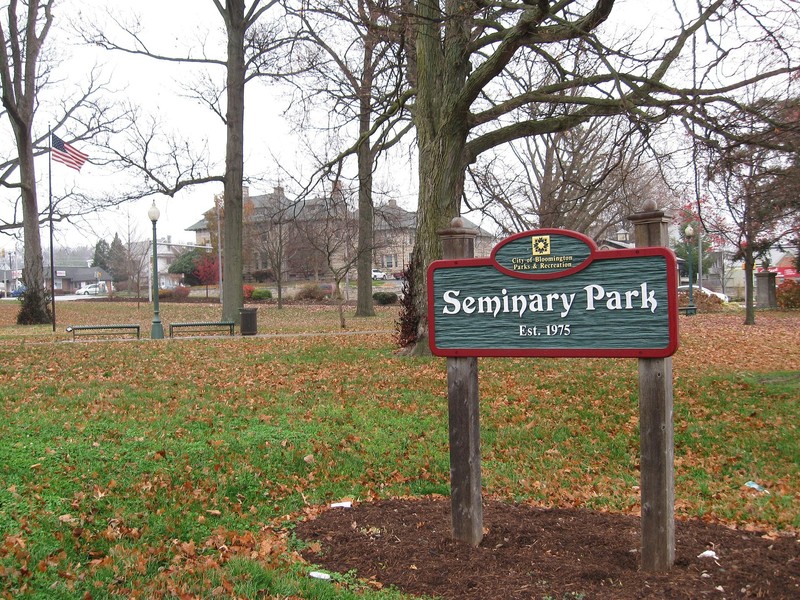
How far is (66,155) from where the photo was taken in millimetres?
22891

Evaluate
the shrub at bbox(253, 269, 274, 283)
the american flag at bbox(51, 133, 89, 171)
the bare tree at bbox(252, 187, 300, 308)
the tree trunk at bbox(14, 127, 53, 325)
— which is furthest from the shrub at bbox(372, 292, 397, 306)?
the shrub at bbox(253, 269, 274, 283)

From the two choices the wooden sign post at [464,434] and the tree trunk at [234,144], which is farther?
the tree trunk at [234,144]

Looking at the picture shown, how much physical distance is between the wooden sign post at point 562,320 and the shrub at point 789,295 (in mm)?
31675

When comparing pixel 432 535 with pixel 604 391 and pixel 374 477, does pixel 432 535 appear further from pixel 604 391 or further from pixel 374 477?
pixel 604 391

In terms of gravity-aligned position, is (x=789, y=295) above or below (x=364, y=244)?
below

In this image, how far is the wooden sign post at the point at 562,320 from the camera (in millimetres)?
4000

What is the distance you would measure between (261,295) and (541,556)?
45558 millimetres

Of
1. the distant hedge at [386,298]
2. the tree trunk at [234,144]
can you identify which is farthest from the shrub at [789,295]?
the tree trunk at [234,144]

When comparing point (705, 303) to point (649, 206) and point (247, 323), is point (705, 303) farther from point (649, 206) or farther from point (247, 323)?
point (649, 206)

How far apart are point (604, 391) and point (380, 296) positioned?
99.3ft

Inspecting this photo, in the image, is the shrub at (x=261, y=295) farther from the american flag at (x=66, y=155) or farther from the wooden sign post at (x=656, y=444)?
the wooden sign post at (x=656, y=444)

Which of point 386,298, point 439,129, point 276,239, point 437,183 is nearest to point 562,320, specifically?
point 437,183

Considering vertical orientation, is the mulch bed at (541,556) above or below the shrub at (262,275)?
below

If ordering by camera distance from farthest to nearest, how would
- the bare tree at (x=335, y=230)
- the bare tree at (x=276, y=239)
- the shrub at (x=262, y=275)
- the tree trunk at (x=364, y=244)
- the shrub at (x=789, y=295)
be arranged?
the shrub at (x=262, y=275), the bare tree at (x=276, y=239), the shrub at (x=789, y=295), the tree trunk at (x=364, y=244), the bare tree at (x=335, y=230)
